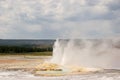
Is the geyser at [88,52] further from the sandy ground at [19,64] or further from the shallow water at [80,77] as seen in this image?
the shallow water at [80,77]

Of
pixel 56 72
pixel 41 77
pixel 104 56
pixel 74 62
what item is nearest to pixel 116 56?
pixel 104 56

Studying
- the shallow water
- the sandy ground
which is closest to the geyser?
the sandy ground

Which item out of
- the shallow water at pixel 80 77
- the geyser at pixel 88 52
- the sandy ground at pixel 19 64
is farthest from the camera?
the geyser at pixel 88 52

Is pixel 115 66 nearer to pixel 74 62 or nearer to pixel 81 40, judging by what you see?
pixel 74 62

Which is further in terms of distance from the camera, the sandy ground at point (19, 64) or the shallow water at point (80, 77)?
the sandy ground at point (19, 64)


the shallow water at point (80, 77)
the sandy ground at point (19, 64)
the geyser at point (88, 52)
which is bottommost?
the shallow water at point (80, 77)

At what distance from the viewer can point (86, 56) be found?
4375cm

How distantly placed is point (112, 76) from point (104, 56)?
44.8ft

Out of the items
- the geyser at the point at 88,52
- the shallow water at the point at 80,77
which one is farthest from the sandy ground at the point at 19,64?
the shallow water at the point at 80,77

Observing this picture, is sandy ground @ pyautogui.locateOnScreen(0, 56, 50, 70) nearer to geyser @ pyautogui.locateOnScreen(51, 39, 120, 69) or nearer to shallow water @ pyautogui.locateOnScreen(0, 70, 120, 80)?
geyser @ pyautogui.locateOnScreen(51, 39, 120, 69)

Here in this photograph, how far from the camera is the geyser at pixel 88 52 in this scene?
40.9 meters

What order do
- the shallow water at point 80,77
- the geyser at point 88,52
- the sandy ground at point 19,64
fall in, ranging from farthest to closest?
the geyser at point 88,52 < the sandy ground at point 19,64 < the shallow water at point 80,77

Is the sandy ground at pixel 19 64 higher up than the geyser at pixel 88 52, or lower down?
lower down

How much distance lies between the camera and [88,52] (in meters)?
44.4
